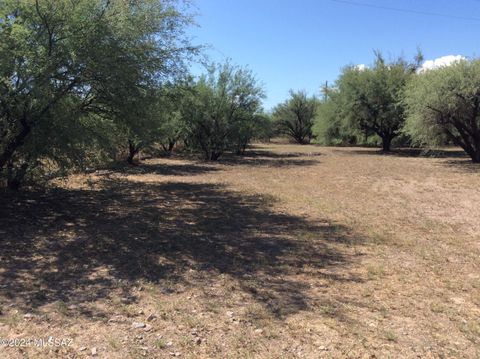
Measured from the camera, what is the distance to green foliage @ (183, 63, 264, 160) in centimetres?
2319

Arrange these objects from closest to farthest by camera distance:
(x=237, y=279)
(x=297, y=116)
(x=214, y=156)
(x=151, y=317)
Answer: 1. (x=151, y=317)
2. (x=237, y=279)
3. (x=214, y=156)
4. (x=297, y=116)

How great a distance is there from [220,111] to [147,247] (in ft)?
59.0

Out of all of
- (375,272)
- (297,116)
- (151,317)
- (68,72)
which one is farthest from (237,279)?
(297,116)

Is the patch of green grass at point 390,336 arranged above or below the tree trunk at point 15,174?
below

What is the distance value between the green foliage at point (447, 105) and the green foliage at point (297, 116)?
33699mm

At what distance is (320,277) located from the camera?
5.17m

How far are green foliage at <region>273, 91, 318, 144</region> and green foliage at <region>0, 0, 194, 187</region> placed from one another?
4735 cm

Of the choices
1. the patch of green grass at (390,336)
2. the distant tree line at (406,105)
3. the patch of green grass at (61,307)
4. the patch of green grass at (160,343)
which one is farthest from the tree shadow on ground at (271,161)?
A: the patch of green grass at (160,343)

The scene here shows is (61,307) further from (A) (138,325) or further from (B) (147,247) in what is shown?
(B) (147,247)

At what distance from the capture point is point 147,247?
6.32 meters

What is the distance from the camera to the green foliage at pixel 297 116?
183ft

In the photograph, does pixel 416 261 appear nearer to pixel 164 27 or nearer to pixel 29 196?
pixel 164 27

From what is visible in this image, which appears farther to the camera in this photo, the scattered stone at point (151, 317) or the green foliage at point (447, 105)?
A: the green foliage at point (447, 105)

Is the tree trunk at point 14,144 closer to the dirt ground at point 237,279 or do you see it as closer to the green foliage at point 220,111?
the dirt ground at point 237,279
